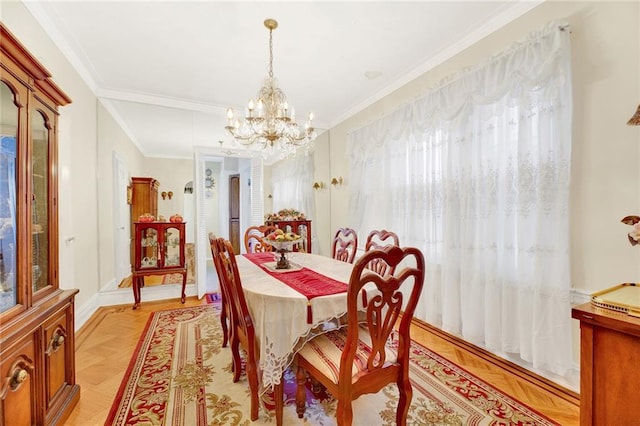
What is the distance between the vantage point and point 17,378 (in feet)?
4.10

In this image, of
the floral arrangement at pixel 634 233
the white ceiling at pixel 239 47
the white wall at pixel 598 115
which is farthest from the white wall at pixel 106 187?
the floral arrangement at pixel 634 233

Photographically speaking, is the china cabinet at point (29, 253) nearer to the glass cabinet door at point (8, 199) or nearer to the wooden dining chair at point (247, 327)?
the glass cabinet door at point (8, 199)

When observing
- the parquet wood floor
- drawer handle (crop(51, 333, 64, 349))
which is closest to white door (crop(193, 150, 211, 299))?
the parquet wood floor

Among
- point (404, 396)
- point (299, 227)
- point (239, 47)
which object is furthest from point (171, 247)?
point (404, 396)

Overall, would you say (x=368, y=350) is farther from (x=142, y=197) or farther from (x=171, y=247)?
(x=142, y=197)

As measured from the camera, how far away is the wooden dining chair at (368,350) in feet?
4.08

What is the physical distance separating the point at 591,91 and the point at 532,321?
1555 millimetres

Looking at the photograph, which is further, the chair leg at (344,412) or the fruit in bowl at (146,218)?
the fruit in bowl at (146,218)

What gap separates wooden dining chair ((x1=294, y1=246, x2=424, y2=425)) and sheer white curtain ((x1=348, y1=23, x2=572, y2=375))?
1.16 metres

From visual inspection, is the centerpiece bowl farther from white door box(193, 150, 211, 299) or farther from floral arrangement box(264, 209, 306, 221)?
white door box(193, 150, 211, 299)

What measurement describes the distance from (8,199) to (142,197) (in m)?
2.91

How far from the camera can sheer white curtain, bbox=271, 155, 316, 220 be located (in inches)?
192

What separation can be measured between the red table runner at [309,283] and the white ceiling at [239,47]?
2.02 m

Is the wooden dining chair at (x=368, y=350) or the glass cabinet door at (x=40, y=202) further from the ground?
the glass cabinet door at (x=40, y=202)
